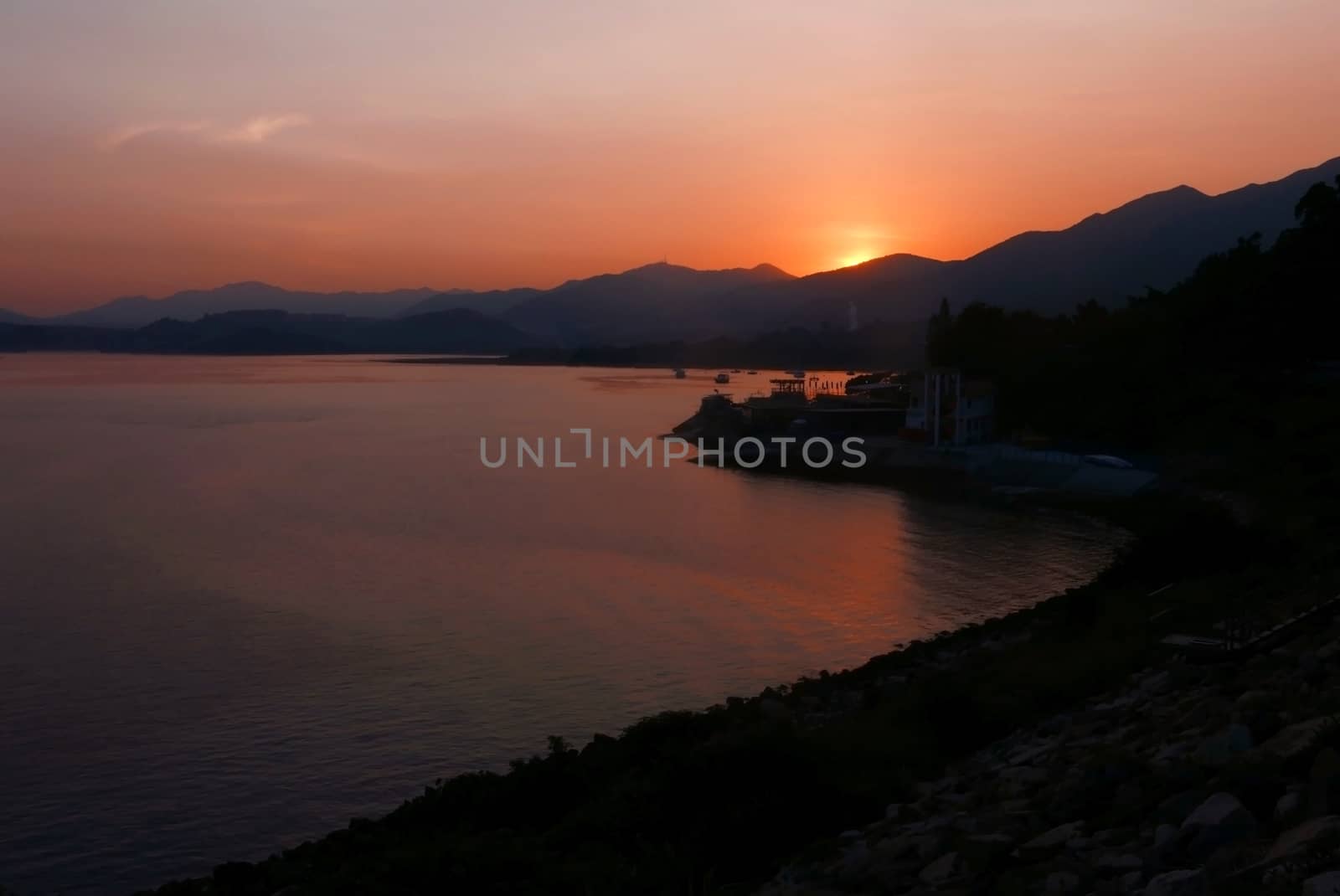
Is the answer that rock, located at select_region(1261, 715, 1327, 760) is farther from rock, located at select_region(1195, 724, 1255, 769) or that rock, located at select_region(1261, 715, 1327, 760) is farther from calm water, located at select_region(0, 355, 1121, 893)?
calm water, located at select_region(0, 355, 1121, 893)

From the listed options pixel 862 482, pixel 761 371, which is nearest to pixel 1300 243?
pixel 862 482

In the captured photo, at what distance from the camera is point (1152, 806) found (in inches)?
191

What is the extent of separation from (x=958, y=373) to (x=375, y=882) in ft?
123

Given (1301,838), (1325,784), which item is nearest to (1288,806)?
(1325,784)

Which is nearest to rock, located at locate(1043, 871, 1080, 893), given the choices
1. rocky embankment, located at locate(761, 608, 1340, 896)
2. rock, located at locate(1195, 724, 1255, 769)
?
rocky embankment, located at locate(761, 608, 1340, 896)

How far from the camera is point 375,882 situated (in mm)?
6457

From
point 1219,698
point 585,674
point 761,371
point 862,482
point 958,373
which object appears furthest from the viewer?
point 761,371

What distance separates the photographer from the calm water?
1114 cm

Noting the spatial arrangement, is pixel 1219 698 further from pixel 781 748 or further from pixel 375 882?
pixel 375 882

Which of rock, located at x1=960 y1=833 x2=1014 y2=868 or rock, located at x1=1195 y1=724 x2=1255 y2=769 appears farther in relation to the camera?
rock, located at x1=1195 y1=724 x2=1255 y2=769

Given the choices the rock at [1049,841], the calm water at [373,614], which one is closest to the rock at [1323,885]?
the rock at [1049,841]

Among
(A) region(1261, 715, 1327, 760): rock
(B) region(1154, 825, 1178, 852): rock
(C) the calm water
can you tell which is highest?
(A) region(1261, 715, 1327, 760): rock

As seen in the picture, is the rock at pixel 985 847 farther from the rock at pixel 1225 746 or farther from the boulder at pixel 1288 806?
the boulder at pixel 1288 806

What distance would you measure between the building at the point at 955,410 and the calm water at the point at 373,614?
7.56 m
